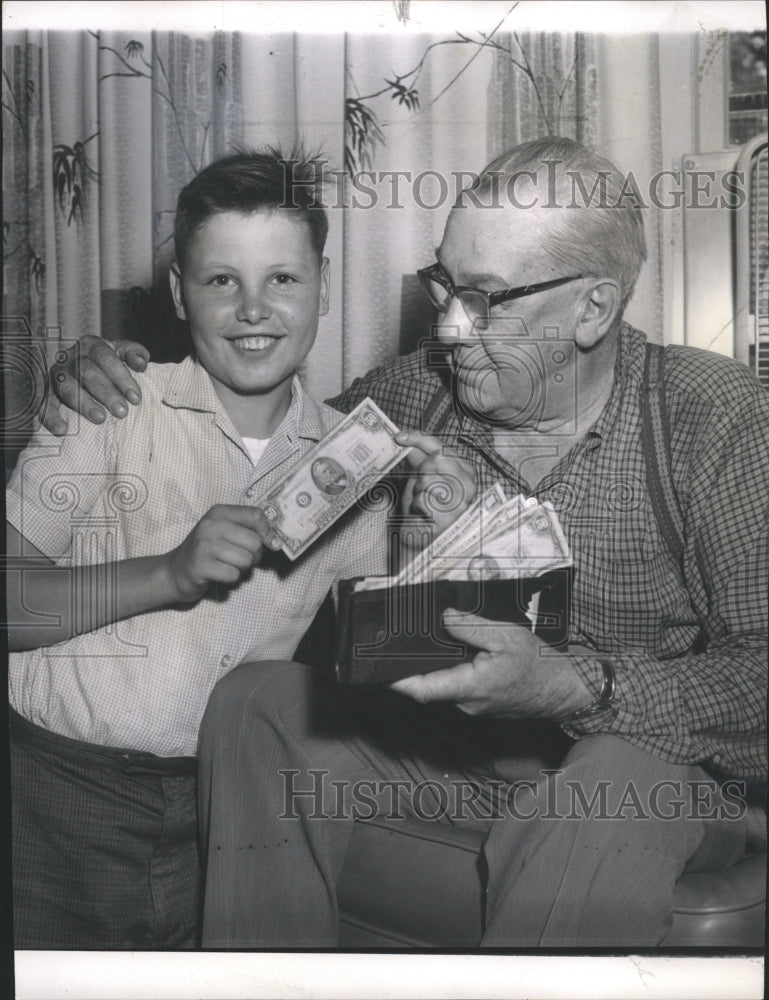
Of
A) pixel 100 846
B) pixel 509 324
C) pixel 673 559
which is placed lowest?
pixel 100 846

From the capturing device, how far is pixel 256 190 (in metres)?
1.93

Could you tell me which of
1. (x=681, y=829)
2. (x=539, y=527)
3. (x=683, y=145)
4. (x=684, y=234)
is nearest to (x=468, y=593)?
(x=539, y=527)

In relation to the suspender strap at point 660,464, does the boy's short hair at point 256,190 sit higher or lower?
higher

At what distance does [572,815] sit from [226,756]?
653mm

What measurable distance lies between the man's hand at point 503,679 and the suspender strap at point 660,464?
0.30m

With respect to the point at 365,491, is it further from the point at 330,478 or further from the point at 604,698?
the point at 604,698

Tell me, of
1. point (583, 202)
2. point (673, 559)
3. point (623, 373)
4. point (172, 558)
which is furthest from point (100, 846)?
point (583, 202)

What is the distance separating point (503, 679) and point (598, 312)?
70cm

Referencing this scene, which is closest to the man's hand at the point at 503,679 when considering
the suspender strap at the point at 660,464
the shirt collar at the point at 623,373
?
the suspender strap at the point at 660,464

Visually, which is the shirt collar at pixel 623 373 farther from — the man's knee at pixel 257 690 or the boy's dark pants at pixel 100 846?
the boy's dark pants at pixel 100 846

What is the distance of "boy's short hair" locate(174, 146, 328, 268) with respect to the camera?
1.94 metres

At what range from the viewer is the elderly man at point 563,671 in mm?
1898

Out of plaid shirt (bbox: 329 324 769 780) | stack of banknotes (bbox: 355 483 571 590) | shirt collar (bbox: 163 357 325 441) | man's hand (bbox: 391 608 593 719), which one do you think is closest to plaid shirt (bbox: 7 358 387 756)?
shirt collar (bbox: 163 357 325 441)

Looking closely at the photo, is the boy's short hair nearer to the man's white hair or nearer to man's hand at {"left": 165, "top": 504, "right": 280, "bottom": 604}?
the man's white hair
